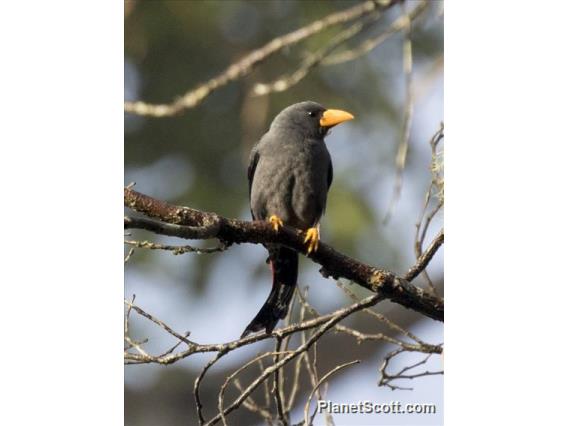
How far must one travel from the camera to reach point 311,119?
539cm

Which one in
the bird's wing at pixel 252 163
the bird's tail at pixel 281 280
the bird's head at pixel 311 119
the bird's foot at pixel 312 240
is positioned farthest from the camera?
the bird's head at pixel 311 119

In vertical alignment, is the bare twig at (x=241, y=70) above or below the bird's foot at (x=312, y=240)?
above

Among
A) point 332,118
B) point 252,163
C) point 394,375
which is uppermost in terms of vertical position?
point 332,118

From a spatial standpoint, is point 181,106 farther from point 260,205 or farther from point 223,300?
point 223,300

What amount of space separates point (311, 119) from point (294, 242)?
1453 mm

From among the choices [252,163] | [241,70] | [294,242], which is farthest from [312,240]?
[252,163]

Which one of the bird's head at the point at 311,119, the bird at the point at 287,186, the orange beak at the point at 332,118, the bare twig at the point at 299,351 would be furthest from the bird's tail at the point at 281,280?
the orange beak at the point at 332,118

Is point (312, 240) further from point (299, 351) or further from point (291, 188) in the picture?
point (291, 188)

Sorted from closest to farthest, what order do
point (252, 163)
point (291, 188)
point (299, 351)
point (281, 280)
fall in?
point (299, 351) → point (281, 280) → point (291, 188) → point (252, 163)

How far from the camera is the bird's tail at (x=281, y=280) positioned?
4.48 metres

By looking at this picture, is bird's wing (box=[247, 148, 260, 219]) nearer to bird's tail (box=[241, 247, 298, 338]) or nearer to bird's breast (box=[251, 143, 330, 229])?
bird's breast (box=[251, 143, 330, 229])

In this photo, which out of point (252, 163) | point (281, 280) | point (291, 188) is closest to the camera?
point (281, 280)

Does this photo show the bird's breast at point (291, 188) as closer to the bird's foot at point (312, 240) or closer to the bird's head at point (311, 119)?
the bird's head at point (311, 119)
